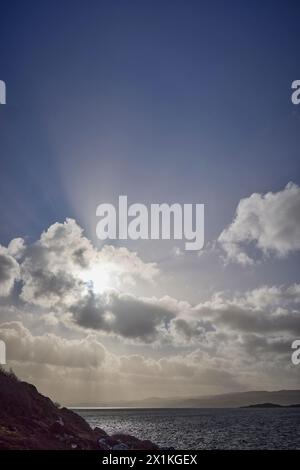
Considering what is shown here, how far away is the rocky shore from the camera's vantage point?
82.2ft

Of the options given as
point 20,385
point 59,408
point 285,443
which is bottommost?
point 285,443

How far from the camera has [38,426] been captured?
94.1 feet

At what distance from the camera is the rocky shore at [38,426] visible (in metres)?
25.0

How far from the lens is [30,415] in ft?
98.4
